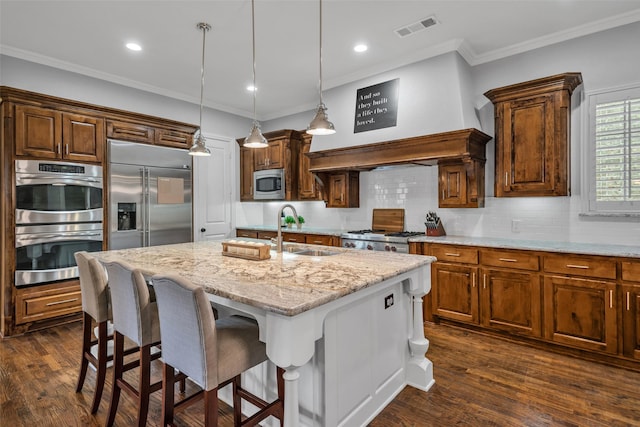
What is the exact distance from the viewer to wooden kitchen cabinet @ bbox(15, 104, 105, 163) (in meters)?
3.51

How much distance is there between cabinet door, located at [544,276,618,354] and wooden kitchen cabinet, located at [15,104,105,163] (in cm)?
494

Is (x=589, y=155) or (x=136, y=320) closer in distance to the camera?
(x=136, y=320)

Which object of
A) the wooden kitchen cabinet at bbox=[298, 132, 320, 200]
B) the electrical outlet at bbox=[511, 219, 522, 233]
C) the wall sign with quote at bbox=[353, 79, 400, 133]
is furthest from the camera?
the wooden kitchen cabinet at bbox=[298, 132, 320, 200]

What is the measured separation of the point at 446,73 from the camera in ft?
11.9

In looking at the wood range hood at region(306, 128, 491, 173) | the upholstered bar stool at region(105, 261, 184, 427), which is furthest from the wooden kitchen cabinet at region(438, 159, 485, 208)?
the upholstered bar stool at region(105, 261, 184, 427)

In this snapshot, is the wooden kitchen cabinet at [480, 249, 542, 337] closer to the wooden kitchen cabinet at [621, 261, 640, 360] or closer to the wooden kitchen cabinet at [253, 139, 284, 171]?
the wooden kitchen cabinet at [621, 261, 640, 360]

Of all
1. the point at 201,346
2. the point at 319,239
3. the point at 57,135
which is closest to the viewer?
the point at 201,346

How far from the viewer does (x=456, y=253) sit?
3496 millimetres

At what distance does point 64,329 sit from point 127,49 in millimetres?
3069

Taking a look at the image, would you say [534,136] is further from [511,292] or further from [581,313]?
[581,313]

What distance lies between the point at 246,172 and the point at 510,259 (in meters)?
4.28

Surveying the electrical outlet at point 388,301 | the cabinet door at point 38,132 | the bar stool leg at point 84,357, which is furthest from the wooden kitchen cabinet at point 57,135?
the electrical outlet at point 388,301

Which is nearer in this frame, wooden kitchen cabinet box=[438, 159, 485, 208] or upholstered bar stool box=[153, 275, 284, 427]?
upholstered bar stool box=[153, 275, 284, 427]

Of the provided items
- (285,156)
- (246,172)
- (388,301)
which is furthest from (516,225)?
(246,172)
